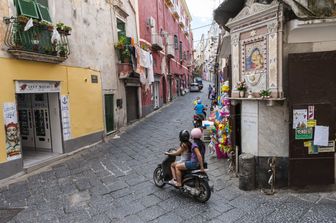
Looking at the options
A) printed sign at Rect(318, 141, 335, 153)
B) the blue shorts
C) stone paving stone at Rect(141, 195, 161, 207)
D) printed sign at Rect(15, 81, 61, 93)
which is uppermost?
printed sign at Rect(15, 81, 61, 93)

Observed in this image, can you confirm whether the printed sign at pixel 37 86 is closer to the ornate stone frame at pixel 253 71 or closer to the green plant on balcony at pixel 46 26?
the green plant on balcony at pixel 46 26

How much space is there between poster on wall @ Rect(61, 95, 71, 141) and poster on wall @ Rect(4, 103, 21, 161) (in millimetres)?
1784

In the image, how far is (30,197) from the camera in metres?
4.97

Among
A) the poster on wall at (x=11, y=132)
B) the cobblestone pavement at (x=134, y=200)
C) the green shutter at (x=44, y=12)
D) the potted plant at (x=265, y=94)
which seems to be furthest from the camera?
the green shutter at (x=44, y=12)

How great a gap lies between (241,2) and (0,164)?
A: 6931 mm

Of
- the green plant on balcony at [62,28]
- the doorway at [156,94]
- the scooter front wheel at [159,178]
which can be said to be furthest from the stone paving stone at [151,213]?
the doorway at [156,94]

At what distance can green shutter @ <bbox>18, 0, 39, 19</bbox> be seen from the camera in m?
6.42

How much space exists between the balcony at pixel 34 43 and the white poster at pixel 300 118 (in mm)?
6625

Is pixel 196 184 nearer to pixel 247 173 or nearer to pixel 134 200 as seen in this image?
pixel 247 173

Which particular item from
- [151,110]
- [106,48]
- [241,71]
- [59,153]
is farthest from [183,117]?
[241,71]

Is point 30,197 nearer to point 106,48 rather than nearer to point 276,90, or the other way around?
point 276,90

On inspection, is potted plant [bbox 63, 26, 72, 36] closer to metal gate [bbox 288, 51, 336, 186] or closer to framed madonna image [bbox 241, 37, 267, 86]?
framed madonna image [bbox 241, 37, 267, 86]

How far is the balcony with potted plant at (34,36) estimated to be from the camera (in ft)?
20.0

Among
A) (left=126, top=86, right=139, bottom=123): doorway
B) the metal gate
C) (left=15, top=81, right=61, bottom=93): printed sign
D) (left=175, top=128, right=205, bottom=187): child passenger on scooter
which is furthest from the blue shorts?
(left=126, top=86, right=139, bottom=123): doorway
